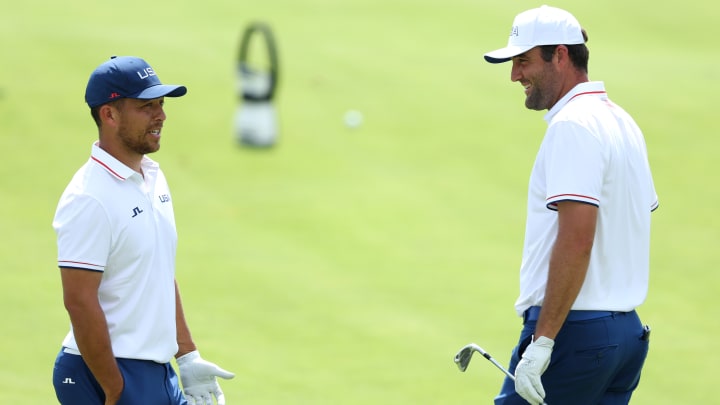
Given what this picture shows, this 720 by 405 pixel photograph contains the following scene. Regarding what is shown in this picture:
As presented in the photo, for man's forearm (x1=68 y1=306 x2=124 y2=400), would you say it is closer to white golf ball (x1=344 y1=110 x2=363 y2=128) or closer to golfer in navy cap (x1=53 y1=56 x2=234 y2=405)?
A: golfer in navy cap (x1=53 y1=56 x2=234 y2=405)

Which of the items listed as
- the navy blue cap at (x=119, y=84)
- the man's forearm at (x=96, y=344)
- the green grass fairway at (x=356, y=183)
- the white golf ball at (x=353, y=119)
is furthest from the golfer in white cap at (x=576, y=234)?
the white golf ball at (x=353, y=119)

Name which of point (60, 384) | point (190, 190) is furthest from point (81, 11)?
point (60, 384)

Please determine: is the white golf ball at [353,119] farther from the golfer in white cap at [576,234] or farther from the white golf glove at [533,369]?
the white golf glove at [533,369]

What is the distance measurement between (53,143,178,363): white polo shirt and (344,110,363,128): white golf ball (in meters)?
8.62

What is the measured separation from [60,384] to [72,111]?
871 centimetres

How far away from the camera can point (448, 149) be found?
12.0 meters

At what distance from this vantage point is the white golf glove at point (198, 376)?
166 inches

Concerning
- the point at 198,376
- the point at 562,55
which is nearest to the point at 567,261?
the point at 562,55

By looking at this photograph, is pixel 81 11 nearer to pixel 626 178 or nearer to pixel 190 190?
pixel 190 190

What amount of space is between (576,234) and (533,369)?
1.74ft

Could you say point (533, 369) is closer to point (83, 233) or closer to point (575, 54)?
point (575, 54)

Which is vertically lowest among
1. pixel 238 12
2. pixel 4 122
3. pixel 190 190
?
pixel 190 190

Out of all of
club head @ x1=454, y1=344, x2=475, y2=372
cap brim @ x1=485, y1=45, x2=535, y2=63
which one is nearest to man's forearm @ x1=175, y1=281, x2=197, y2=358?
club head @ x1=454, y1=344, x2=475, y2=372

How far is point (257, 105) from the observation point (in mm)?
11633
